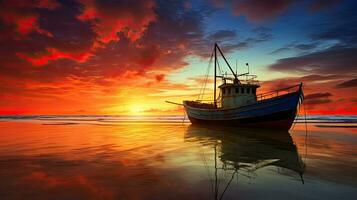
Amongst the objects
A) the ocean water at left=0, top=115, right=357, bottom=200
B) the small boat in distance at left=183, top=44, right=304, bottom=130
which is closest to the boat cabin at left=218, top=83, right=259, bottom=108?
the small boat in distance at left=183, top=44, right=304, bottom=130

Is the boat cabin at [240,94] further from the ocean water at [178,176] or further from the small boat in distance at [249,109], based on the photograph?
the ocean water at [178,176]

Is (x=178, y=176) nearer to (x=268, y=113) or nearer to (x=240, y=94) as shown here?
(x=268, y=113)

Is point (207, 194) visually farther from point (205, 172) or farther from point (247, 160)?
point (247, 160)

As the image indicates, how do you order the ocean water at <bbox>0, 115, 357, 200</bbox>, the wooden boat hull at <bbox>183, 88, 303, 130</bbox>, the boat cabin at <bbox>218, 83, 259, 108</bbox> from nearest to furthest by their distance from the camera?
the ocean water at <bbox>0, 115, 357, 200</bbox>
the wooden boat hull at <bbox>183, 88, 303, 130</bbox>
the boat cabin at <bbox>218, 83, 259, 108</bbox>

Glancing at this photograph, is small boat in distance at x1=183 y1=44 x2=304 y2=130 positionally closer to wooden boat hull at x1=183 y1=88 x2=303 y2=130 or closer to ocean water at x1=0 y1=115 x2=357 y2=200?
wooden boat hull at x1=183 y1=88 x2=303 y2=130

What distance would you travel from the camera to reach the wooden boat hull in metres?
24.5

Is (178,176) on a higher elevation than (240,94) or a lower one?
lower

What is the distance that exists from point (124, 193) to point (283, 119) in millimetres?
22175

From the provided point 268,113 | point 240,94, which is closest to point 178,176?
point 268,113

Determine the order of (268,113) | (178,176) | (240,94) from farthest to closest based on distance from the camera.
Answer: (240,94), (268,113), (178,176)

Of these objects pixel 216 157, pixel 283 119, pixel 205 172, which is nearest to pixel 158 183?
pixel 205 172

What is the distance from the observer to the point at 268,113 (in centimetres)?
2548

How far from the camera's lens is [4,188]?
20.5 ft

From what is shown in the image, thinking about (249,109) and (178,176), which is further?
(249,109)
